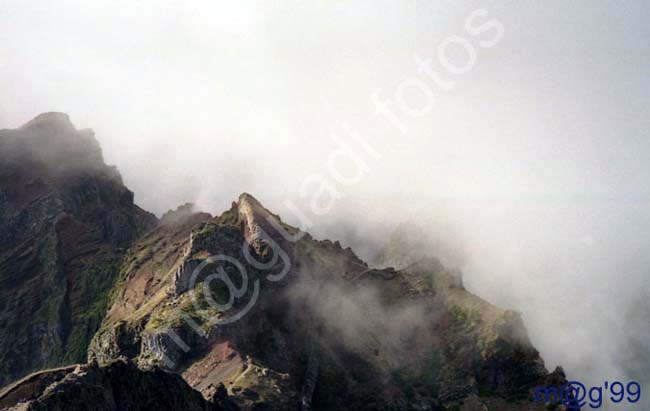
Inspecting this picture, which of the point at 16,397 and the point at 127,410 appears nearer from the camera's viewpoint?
the point at 16,397

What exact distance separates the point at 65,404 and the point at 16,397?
8284mm

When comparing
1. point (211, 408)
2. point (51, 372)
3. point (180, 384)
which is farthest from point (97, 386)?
point (211, 408)

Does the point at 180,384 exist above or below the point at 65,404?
above

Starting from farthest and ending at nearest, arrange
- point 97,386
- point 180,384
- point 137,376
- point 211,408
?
point 211,408
point 180,384
point 137,376
point 97,386

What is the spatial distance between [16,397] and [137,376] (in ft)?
110

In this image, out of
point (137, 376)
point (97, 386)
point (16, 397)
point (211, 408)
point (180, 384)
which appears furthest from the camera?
point (211, 408)

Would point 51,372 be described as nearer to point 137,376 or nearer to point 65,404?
point 65,404

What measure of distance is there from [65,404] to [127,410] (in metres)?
20.3

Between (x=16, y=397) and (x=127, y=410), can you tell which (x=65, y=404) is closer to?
(x=16, y=397)

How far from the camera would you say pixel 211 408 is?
195250mm

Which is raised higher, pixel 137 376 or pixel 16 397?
pixel 137 376

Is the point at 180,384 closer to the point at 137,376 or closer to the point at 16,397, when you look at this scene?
the point at 137,376

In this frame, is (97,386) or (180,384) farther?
(180,384)

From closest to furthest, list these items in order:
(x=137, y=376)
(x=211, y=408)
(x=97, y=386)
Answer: (x=97, y=386), (x=137, y=376), (x=211, y=408)
